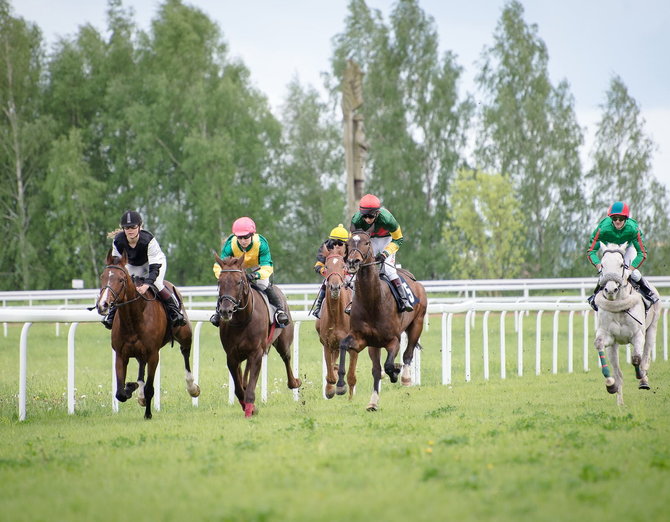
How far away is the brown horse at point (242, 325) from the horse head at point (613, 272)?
3.72 m

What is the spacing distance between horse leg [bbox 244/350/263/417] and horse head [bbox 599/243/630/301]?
12.5 ft

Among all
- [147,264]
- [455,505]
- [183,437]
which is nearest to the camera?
[455,505]

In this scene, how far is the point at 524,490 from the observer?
16.8ft

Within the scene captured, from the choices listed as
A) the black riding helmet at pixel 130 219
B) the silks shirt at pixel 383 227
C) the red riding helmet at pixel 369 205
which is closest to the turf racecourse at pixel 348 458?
the silks shirt at pixel 383 227

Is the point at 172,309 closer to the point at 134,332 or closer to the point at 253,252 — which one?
the point at 134,332

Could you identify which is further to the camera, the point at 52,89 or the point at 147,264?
the point at 52,89

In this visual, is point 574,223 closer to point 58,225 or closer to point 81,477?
point 58,225

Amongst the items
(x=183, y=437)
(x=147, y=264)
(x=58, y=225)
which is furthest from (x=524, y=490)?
(x=58, y=225)

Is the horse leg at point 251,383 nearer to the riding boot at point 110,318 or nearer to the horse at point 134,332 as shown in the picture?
the horse at point 134,332

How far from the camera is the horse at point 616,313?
10.1 meters

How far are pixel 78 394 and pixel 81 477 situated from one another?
6.26 meters

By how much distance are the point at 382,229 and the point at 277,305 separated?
180 centimetres

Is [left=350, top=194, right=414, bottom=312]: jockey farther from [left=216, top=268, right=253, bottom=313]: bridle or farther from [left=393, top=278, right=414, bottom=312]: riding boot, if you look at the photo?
[left=216, top=268, right=253, bottom=313]: bridle

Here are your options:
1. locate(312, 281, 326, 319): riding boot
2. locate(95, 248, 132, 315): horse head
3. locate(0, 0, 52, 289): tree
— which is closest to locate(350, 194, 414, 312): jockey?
locate(312, 281, 326, 319): riding boot
